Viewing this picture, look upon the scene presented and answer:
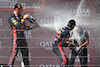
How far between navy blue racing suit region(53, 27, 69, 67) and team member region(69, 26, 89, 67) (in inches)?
2.5

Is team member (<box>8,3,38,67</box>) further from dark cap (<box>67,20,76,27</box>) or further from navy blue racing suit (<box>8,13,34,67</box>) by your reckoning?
dark cap (<box>67,20,76,27</box>)

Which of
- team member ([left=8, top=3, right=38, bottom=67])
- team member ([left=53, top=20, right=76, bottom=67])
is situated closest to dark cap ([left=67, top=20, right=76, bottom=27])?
team member ([left=53, top=20, right=76, bottom=67])

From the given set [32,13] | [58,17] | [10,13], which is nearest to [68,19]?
[58,17]

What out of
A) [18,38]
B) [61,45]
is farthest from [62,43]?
[18,38]

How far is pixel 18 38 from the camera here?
287 centimetres

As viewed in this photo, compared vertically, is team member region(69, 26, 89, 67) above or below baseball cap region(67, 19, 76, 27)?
below

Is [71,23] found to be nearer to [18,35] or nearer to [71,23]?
[71,23]

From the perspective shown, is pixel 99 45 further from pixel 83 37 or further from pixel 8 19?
pixel 8 19

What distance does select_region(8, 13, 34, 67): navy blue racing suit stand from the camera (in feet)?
9.40

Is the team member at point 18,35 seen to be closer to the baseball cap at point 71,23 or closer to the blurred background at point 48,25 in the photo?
the blurred background at point 48,25

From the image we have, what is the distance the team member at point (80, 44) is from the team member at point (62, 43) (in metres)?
0.06

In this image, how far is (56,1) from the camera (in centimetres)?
289

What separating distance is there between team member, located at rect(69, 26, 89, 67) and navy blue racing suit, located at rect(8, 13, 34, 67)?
476 mm

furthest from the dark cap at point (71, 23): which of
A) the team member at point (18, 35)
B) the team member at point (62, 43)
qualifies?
the team member at point (18, 35)
